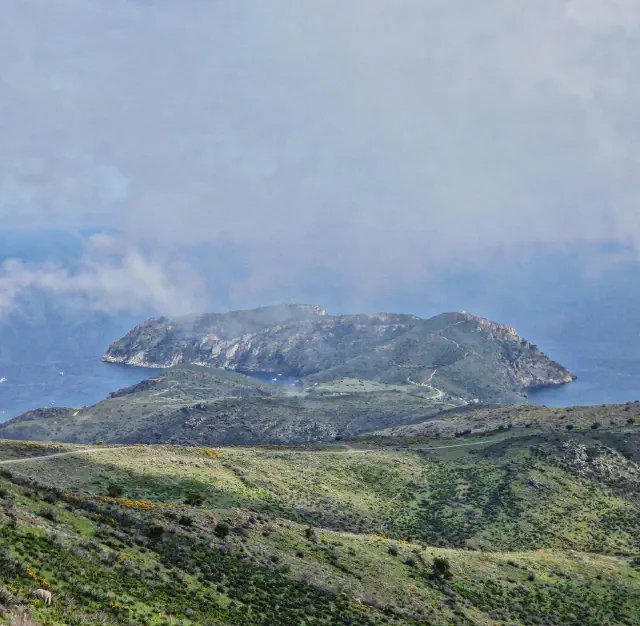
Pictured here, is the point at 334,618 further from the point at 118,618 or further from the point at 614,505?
the point at 614,505

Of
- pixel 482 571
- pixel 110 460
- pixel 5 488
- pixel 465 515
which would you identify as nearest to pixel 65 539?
pixel 5 488

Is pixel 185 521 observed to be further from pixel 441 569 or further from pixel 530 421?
pixel 530 421

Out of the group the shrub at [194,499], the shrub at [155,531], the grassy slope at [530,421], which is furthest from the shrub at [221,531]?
the grassy slope at [530,421]

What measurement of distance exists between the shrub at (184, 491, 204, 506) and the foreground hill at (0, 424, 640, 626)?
26 centimetres

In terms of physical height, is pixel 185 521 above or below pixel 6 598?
above

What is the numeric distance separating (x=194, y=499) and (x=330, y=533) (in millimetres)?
15804

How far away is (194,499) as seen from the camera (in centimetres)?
6550

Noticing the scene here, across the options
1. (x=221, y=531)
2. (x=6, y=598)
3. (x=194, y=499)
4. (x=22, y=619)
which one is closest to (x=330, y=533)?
(x=194, y=499)

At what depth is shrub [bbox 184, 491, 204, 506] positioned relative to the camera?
212ft

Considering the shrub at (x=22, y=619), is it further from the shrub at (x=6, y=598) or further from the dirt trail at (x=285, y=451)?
the dirt trail at (x=285, y=451)

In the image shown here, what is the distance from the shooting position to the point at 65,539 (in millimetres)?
33031

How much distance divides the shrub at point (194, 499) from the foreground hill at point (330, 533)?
0.84 ft

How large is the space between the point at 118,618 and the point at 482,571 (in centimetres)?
4037

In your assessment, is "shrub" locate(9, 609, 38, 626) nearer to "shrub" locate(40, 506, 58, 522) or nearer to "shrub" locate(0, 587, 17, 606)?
"shrub" locate(0, 587, 17, 606)
